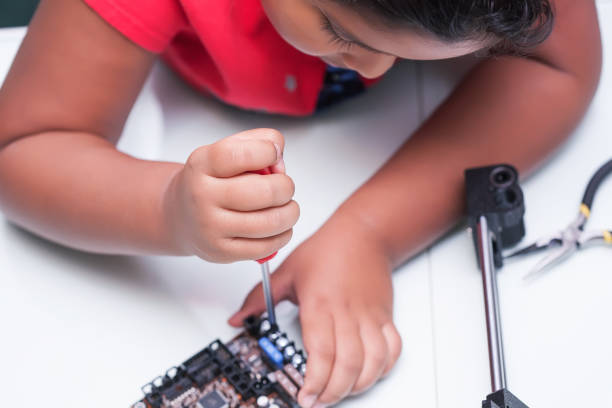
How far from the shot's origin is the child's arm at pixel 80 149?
560mm

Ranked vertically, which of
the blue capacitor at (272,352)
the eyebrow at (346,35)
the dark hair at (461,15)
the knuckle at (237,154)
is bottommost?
the blue capacitor at (272,352)

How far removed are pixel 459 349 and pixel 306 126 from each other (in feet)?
0.84

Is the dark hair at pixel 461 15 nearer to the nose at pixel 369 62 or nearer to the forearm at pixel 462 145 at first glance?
the nose at pixel 369 62

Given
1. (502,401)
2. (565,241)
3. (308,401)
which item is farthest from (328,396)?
(565,241)

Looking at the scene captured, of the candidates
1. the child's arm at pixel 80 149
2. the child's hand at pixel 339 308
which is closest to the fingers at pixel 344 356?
the child's hand at pixel 339 308

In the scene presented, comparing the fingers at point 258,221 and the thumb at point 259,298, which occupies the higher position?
the fingers at point 258,221

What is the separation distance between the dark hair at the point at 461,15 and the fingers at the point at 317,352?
22 centimetres

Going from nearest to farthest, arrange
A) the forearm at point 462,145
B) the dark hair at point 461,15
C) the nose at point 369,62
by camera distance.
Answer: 1. the dark hair at point 461,15
2. the nose at point 369,62
3. the forearm at point 462,145

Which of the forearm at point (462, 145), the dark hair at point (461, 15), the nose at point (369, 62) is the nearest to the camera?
the dark hair at point (461, 15)

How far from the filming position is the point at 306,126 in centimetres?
72

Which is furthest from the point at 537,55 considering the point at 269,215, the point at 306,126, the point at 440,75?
the point at 269,215

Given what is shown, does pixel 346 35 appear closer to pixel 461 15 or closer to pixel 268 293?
pixel 461 15

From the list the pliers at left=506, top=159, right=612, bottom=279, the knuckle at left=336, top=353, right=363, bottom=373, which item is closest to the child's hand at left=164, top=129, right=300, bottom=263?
the knuckle at left=336, top=353, right=363, bottom=373

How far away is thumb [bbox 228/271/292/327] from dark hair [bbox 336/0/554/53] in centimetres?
23
